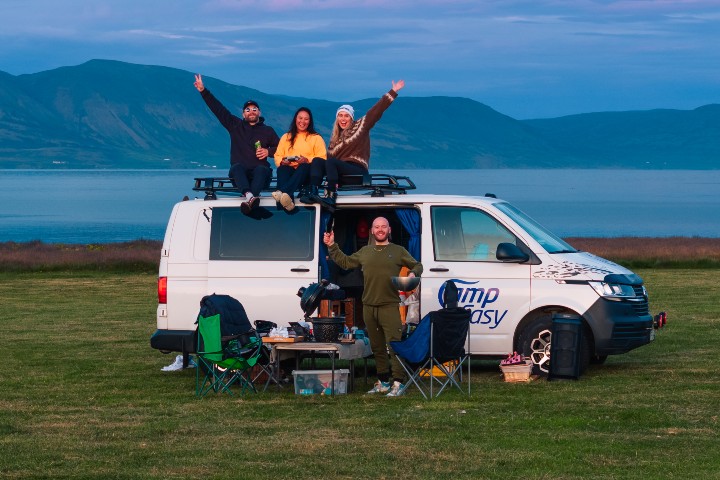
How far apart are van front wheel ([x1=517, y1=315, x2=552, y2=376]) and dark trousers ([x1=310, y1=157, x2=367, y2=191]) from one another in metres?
2.55

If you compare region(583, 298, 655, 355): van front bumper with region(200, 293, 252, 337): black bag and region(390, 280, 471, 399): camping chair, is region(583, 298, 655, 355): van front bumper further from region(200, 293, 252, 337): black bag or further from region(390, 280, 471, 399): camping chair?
region(200, 293, 252, 337): black bag

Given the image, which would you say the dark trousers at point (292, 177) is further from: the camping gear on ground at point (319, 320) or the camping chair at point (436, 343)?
the camping chair at point (436, 343)

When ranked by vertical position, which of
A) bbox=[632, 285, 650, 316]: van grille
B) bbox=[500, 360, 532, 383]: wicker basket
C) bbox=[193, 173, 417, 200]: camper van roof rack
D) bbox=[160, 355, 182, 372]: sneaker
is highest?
bbox=[193, 173, 417, 200]: camper van roof rack

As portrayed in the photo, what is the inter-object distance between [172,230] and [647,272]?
68.0 ft

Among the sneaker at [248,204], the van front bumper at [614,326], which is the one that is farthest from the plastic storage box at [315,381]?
the van front bumper at [614,326]

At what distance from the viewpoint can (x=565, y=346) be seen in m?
12.7

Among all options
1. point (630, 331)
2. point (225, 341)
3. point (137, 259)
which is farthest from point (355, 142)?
point (137, 259)

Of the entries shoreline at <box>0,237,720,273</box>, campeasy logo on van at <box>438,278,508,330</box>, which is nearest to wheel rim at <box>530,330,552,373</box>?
campeasy logo on van at <box>438,278,508,330</box>

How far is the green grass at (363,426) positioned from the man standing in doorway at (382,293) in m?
0.43

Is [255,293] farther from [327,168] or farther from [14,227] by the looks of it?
[14,227]

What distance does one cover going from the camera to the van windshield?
13219mm

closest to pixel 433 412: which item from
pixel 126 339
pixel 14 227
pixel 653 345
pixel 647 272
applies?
pixel 653 345

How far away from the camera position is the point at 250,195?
43.5 feet

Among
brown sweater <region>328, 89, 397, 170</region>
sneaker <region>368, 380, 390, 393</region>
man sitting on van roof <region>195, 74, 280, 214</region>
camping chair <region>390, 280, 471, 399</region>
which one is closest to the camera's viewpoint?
camping chair <region>390, 280, 471, 399</region>
